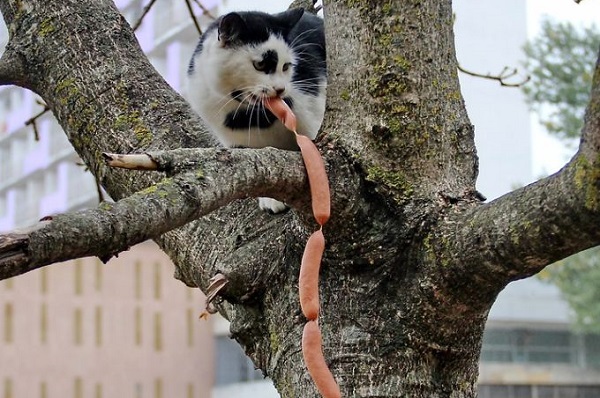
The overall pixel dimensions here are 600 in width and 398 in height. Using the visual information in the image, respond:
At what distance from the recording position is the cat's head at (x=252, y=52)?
4.43 ft

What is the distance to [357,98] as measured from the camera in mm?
937

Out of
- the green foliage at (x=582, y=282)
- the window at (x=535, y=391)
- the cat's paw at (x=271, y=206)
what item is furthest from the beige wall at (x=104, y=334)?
the cat's paw at (x=271, y=206)

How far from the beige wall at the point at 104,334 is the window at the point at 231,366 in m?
0.08

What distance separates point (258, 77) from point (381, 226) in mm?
520

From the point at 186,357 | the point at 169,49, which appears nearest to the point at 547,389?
the point at 186,357

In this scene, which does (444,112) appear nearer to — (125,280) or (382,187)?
(382,187)

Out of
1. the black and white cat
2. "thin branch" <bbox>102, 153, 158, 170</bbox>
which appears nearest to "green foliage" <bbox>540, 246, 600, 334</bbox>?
the black and white cat

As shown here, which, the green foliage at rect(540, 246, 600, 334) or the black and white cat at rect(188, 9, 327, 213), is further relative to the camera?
the green foliage at rect(540, 246, 600, 334)

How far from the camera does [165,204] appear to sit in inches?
26.7

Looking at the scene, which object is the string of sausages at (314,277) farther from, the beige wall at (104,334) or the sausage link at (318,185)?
the beige wall at (104,334)

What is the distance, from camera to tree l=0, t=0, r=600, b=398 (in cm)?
77

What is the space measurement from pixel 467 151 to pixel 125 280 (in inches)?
244

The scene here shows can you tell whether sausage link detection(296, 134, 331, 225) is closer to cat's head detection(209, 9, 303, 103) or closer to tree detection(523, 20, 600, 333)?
cat's head detection(209, 9, 303, 103)

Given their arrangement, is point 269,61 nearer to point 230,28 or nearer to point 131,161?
point 230,28
